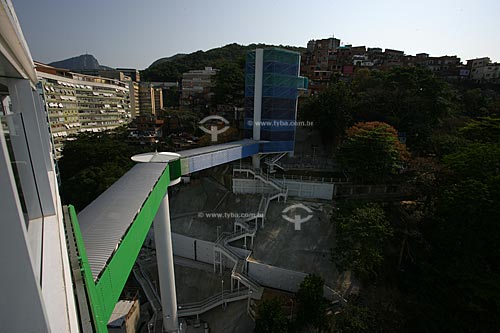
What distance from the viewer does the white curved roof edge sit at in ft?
7.21

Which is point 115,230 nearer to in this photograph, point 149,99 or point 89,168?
point 89,168

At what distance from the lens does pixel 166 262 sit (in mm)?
13188

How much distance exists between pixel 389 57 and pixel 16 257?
213 ft

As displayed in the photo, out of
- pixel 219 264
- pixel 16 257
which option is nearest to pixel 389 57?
pixel 219 264

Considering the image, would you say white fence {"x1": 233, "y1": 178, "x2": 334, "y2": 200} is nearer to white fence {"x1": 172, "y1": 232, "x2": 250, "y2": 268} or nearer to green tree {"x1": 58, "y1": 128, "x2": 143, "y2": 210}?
white fence {"x1": 172, "y1": 232, "x2": 250, "y2": 268}

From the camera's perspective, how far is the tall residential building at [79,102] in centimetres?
3384

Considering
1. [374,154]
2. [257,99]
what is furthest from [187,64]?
[374,154]

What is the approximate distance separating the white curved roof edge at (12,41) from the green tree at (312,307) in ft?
42.6

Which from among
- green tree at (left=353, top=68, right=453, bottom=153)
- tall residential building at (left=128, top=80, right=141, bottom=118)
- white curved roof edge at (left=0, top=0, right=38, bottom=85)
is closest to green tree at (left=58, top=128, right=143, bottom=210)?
white curved roof edge at (left=0, top=0, right=38, bottom=85)

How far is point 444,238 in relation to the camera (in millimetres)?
12953

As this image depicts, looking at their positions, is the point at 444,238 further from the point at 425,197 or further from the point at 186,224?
the point at 186,224

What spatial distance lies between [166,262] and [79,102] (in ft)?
122

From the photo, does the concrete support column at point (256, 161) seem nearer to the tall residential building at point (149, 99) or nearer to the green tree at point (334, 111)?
the green tree at point (334, 111)

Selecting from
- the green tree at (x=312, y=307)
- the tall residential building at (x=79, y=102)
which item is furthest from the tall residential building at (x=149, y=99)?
the green tree at (x=312, y=307)
